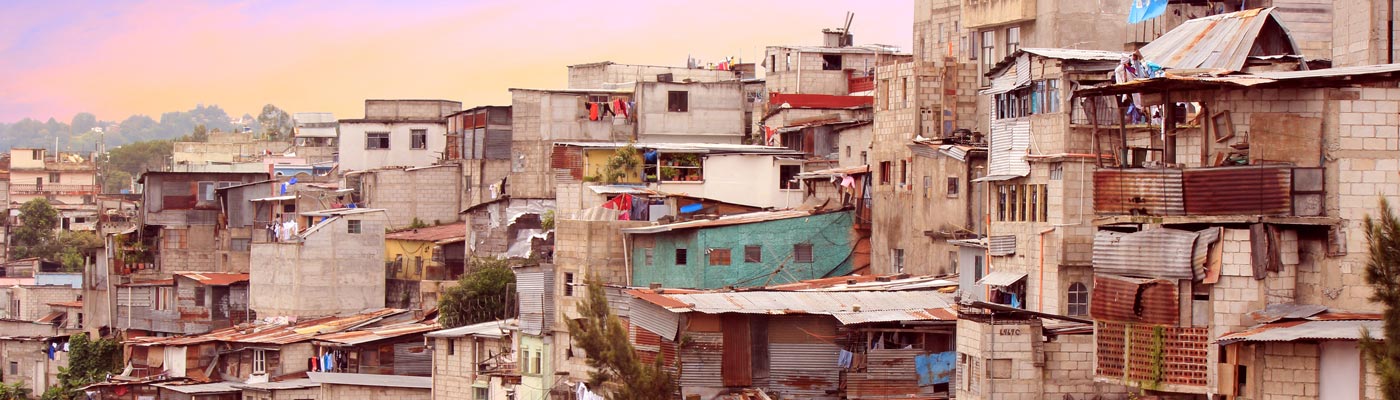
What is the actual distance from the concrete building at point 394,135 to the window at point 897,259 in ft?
104

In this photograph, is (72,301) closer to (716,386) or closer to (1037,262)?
(716,386)

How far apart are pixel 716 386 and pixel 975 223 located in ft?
17.4

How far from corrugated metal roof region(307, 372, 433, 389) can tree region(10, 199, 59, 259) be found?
5085cm

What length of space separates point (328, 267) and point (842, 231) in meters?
20.8

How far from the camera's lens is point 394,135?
228 ft

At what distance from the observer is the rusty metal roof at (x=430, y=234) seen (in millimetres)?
59094

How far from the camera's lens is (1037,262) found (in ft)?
97.8

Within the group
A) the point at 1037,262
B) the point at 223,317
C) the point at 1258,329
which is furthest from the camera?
the point at 223,317

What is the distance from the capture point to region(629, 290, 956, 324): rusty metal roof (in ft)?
109

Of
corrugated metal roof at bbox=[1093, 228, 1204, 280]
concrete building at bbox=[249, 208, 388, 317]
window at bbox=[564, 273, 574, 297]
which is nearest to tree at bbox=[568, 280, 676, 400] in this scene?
window at bbox=[564, 273, 574, 297]

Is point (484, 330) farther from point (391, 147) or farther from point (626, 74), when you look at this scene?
point (391, 147)

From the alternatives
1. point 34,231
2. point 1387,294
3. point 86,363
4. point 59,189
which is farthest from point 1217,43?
point 59,189

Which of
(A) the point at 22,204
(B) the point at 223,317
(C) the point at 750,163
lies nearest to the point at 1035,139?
(C) the point at 750,163

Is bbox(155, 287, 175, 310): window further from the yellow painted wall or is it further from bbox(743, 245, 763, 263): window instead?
bbox(743, 245, 763, 263): window
